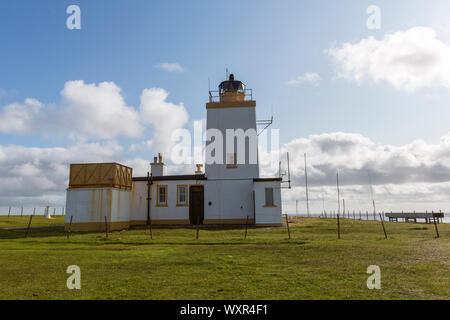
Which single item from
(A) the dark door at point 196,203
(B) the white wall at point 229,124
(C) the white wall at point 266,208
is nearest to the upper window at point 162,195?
(A) the dark door at point 196,203

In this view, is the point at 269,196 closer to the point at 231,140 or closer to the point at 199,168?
the point at 231,140

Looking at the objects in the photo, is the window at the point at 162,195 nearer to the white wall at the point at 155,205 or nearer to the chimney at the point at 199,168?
the white wall at the point at 155,205

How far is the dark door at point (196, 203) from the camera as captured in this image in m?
28.0

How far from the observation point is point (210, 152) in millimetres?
29000

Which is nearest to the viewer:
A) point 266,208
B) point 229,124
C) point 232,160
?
point 266,208

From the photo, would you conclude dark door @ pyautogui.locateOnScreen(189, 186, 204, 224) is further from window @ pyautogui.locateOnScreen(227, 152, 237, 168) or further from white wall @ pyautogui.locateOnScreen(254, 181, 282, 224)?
white wall @ pyautogui.locateOnScreen(254, 181, 282, 224)

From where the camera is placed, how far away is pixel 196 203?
1109 inches

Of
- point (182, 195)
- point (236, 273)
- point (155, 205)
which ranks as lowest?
point (236, 273)

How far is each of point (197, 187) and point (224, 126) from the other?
5.89 metres

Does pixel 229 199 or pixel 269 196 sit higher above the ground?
pixel 269 196

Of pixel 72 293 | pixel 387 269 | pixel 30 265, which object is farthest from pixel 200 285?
pixel 30 265

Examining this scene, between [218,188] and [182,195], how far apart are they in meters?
3.12

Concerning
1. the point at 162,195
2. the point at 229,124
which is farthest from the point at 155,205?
the point at 229,124
